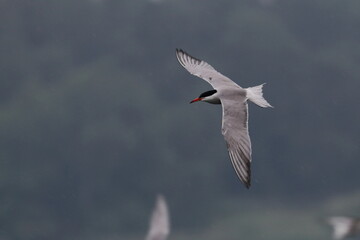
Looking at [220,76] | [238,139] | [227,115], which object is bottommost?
[238,139]

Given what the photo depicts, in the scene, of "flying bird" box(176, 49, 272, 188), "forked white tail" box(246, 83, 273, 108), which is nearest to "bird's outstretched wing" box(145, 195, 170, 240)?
"flying bird" box(176, 49, 272, 188)

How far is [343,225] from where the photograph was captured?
7.77 metres

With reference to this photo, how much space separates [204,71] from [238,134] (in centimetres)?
520

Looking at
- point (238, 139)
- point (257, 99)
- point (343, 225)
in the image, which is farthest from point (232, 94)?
point (343, 225)

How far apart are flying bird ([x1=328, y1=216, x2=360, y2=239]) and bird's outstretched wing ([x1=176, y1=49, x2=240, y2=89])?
733cm

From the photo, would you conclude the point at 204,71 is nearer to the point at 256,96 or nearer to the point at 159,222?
the point at 256,96

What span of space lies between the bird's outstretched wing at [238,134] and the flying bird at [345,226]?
2.31 meters

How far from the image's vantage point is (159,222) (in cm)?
920

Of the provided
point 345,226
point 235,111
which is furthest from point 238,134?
point 345,226

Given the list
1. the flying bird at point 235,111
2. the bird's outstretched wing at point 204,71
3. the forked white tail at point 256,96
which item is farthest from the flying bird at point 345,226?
the bird's outstretched wing at point 204,71

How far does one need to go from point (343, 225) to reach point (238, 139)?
455 cm

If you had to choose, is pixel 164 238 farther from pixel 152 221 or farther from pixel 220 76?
pixel 220 76

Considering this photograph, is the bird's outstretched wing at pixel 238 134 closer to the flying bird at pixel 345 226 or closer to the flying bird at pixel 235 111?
the flying bird at pixel 235 111

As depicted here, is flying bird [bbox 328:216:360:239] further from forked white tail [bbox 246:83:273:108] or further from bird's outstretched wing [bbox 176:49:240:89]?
bird's outstretched wing [bbox 176:49:240:89]
